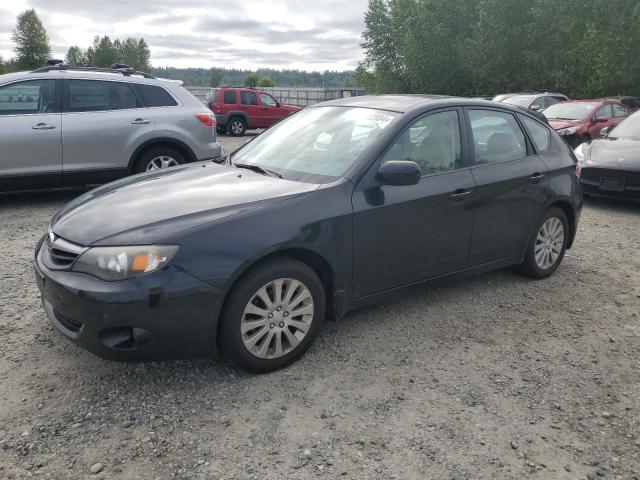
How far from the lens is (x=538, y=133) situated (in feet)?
16.5

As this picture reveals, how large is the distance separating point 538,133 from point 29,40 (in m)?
97.1

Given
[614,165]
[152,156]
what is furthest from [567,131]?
[152,156]

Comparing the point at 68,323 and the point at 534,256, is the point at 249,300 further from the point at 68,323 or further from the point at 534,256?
the point at 534,256

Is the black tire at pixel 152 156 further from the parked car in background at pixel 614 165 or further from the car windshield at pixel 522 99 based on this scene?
the car windshield at pixel 522 99

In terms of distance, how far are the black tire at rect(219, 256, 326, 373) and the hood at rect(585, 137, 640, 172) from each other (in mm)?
6329

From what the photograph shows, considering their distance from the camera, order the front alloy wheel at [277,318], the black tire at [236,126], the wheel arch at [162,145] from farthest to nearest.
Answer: the black tire at [236,126] → the wheel arch at [162,145] → the front alloy wheel at [277,318]

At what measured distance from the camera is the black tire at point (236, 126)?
66.5 feet

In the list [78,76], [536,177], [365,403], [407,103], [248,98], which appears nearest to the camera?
[365,403]

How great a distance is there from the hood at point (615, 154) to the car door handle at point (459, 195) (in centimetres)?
497

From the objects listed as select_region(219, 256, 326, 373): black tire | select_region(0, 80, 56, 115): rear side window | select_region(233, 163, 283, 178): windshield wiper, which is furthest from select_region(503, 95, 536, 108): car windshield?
select_region(219, 256, 326, 373): black tire

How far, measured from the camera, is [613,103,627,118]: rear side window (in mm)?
14555

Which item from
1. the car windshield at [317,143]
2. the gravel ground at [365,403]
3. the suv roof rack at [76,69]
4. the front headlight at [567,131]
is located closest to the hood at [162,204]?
the car windshield at [317,143]

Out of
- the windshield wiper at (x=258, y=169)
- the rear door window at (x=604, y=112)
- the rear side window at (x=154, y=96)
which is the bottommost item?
the windshield wiper at (x=258, y=169)

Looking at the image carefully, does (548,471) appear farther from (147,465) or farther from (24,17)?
(24,17)
